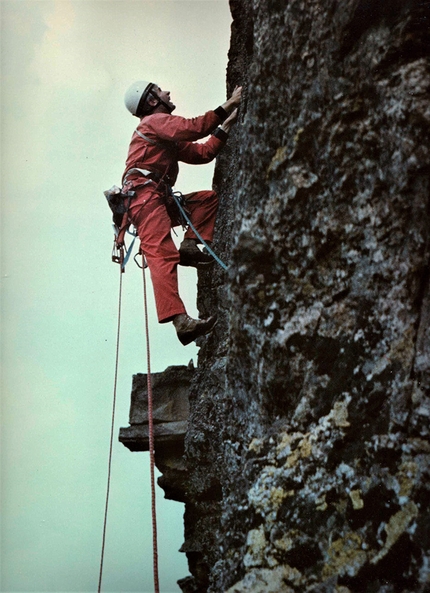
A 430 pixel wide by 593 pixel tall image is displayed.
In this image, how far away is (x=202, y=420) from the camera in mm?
6352

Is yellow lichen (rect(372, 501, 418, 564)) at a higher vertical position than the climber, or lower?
lower

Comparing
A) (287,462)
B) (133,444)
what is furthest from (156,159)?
→ (287,462)

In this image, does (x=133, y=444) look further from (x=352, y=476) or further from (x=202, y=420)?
(x=352, y=476)

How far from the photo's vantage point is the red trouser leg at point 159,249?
5750 mm

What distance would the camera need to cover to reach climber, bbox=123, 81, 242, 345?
5773mm

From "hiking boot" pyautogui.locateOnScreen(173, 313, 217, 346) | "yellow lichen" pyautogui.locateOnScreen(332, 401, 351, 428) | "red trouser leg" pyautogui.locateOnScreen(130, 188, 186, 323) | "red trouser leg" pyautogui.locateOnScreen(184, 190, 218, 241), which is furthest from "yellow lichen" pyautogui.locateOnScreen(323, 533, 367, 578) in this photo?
"red trouser leg" pyautogui.locateOnScreen(184, 190, 218, 241)

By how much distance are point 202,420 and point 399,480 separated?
4451 mm

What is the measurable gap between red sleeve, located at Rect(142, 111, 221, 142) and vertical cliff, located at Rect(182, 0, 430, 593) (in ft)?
10.0

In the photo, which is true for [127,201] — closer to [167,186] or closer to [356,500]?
[167,186]

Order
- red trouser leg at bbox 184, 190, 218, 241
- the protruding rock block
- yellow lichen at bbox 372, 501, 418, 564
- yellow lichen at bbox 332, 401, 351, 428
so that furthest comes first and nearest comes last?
the protruding rock block, red trouser leg at bbox 184, 190, 218, 241, yellow lichen at bbox 332, 401, 351, 428, yellow lichen at bbox 372, 501, 418, 564

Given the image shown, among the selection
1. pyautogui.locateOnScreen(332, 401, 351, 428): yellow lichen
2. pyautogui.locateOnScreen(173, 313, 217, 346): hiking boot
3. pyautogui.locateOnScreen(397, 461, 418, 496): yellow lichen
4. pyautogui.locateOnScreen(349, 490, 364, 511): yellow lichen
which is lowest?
pyautogui.locateOnScreen(349, 490, 364, 511): yellow lichen

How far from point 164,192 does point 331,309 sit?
13.7ft

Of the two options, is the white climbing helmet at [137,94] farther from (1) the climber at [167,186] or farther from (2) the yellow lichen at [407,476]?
(2) the yellow lichen at [407,476]

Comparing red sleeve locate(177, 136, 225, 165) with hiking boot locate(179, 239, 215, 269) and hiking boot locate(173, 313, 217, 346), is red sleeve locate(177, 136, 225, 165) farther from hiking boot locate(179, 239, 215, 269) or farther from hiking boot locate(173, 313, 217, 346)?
hiking boot locate(173, 313, 217, 346)
